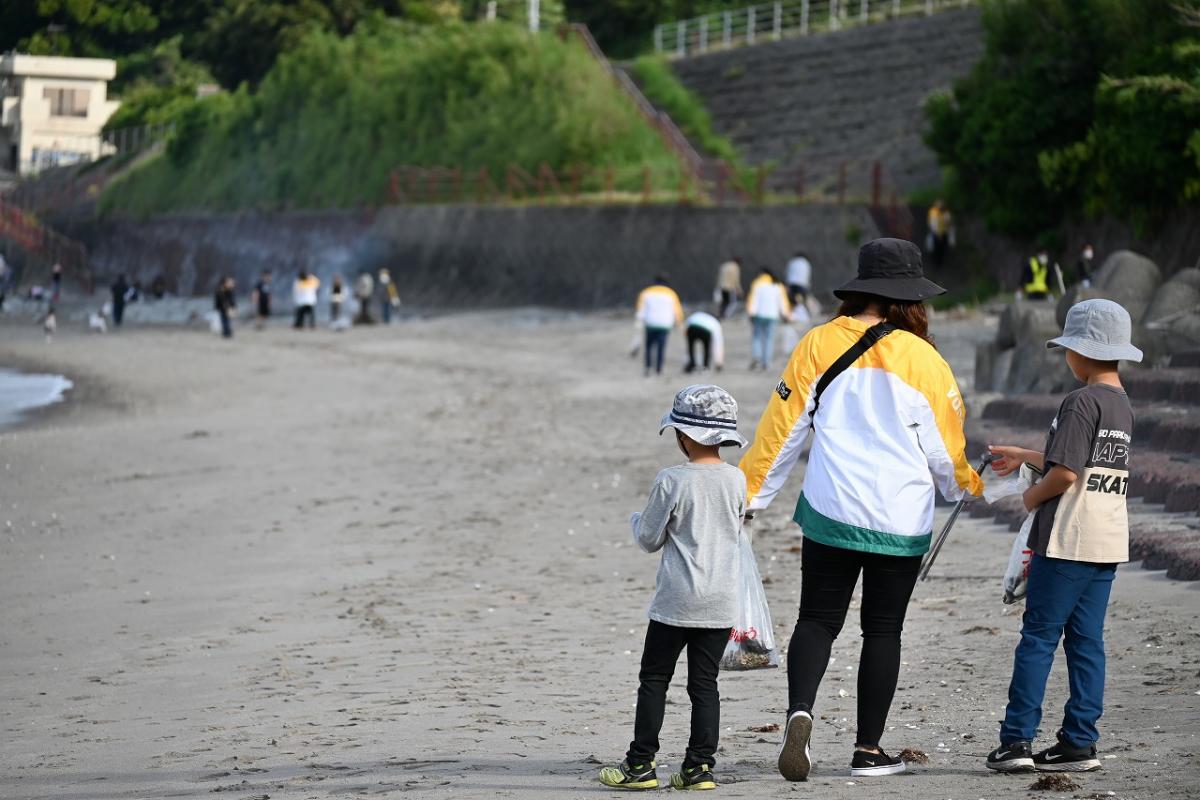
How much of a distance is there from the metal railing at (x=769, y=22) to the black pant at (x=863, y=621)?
1732 inches

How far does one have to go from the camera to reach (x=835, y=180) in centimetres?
3984

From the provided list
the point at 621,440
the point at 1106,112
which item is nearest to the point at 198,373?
the point at 621,440

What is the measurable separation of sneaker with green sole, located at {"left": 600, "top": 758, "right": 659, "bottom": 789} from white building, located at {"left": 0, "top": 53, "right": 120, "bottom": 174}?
111ft

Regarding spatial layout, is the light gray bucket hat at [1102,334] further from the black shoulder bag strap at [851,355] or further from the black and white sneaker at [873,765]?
the black and white sneaker at [873,765]

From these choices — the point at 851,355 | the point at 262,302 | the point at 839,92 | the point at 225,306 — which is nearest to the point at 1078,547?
the point at 851,355

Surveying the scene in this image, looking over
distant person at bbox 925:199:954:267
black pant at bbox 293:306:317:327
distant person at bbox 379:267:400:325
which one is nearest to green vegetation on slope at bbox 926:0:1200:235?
distant person at bbox 925:199:954:267

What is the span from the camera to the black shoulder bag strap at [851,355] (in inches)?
216

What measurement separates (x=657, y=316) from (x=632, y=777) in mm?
18839

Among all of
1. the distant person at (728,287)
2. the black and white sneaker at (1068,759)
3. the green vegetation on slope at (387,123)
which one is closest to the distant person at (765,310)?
the distant person at (728,287)

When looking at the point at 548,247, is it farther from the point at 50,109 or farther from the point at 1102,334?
the point at 1102,334

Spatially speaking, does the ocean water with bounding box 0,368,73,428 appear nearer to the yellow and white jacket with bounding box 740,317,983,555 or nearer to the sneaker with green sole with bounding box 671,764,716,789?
the sneaker with green sole with bounding box 671,764,716,789

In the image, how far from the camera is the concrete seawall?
3638cm

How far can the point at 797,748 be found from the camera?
5.40 m

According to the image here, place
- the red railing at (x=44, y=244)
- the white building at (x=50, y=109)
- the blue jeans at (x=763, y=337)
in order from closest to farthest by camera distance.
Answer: the blue jeans at (x=763, y=337)
the white building at (x=50, y=109)
the red railing at (x=44, y=244)
